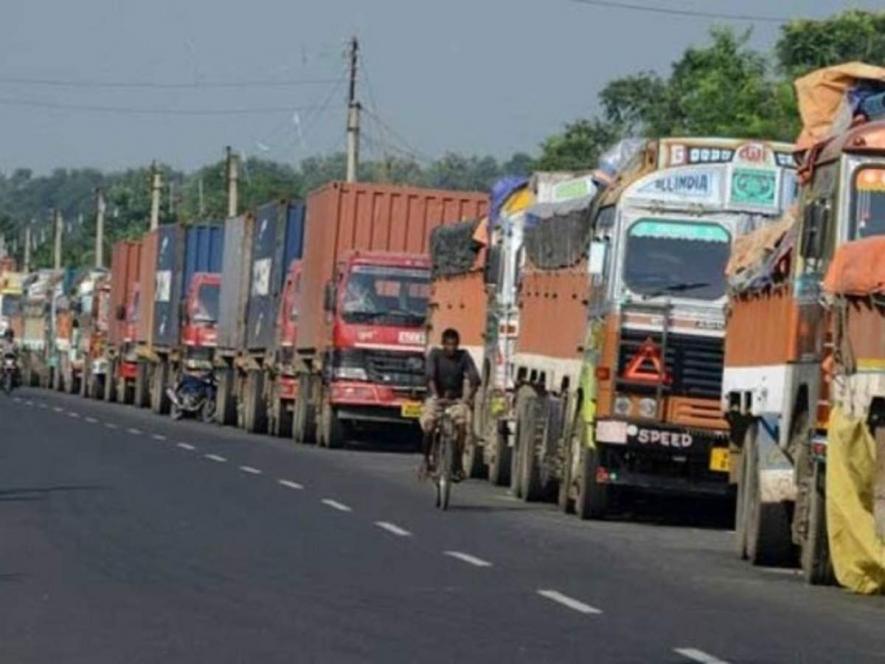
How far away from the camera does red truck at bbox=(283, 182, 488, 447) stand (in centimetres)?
4288

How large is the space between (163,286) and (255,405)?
1537 centimetres

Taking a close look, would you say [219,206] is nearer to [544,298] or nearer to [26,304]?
[26,304]

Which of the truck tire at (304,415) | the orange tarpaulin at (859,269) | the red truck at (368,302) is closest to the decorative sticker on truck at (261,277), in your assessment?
the truck tire at (304,415)

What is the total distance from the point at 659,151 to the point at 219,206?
15465 centimetres

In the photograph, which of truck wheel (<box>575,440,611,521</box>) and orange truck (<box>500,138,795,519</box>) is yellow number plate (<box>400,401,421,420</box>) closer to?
orange truck (<box>500,138,795,519</box>)

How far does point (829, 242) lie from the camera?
1956 centimetres

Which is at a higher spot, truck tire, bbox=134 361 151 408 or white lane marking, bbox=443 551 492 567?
truck tire, bbox=134 361 151 408

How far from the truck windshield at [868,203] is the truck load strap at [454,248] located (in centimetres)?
1662

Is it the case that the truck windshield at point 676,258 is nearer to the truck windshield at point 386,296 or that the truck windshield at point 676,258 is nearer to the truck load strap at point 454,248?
the truck load strap at point 454,248

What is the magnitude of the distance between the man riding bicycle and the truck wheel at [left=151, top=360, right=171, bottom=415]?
35444 mm

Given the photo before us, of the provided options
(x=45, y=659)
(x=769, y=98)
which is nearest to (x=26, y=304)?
(x=769, y=98)

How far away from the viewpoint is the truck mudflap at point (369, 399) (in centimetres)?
4294

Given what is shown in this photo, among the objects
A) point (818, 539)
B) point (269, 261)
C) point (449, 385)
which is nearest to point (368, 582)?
point (818, 539)

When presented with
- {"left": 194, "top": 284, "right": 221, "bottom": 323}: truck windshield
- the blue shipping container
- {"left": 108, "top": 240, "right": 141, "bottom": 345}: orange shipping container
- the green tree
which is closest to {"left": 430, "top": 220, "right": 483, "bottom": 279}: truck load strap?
the blue shipping container
